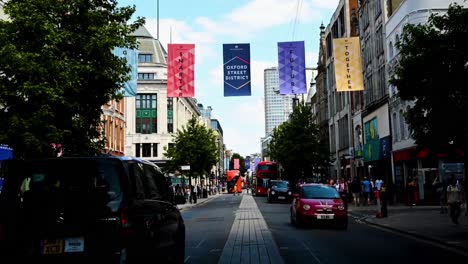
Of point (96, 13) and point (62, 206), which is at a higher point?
point (96, 13)

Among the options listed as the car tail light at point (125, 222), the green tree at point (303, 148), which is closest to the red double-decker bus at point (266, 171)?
the green tree at point (303, 148)

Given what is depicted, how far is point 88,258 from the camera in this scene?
5969 mm

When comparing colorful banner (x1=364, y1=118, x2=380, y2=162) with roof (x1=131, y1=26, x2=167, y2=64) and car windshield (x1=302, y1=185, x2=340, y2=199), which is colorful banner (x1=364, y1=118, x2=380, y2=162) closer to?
car windshield (x1=302, y1=185, x2=340, y2=199)

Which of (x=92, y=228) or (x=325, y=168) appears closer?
(x=92, y=228)

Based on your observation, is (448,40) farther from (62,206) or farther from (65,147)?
(62,206)

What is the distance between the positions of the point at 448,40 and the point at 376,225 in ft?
27.3

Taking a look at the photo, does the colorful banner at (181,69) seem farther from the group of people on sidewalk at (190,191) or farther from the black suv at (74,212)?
the black suv at (74,212)

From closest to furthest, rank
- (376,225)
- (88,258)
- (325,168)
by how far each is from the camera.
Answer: (88,258) → (376,225) → (325,168)

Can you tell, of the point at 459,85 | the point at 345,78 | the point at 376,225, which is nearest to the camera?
the point at 459,85

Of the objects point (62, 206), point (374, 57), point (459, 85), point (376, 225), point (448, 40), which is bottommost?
point (376, 225)

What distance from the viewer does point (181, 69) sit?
25.4 m

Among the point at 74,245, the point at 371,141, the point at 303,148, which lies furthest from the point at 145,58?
the point at 74,245

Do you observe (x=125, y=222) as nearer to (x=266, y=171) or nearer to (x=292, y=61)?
(x=292, y=61)

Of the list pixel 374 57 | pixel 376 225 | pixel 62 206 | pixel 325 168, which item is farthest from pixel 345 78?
pixel 62 206
